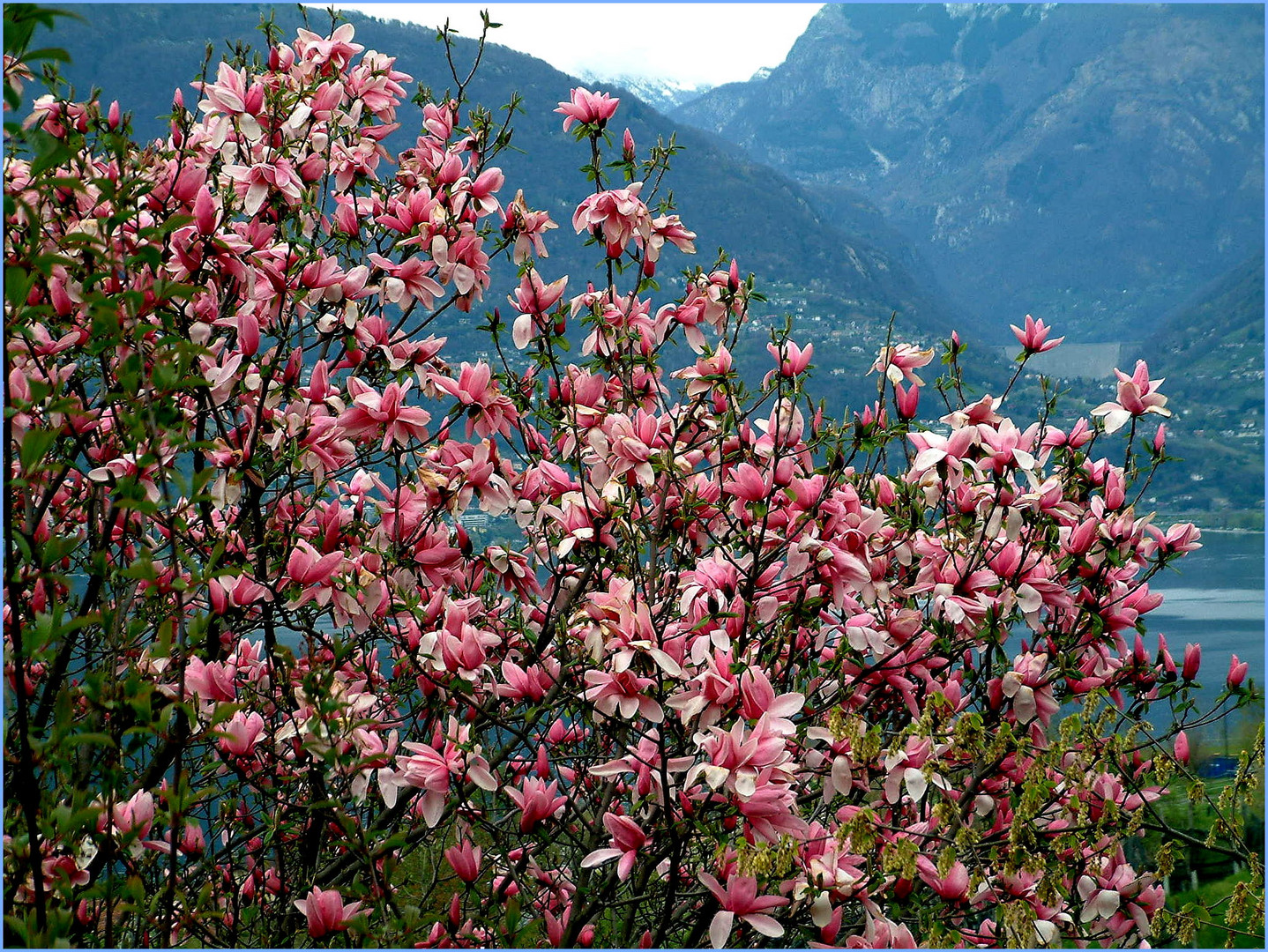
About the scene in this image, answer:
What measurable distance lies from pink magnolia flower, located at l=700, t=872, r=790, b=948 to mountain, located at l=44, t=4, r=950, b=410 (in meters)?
46.0

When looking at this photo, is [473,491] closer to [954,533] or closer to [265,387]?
[265,387]

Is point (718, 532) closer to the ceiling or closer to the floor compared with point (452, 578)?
closer to the ceiling

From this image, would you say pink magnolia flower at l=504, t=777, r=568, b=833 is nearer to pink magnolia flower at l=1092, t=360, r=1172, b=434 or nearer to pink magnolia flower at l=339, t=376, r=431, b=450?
pink magnolia flower at l=339, t=376, r=431, b=450

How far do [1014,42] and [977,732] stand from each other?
93.9 m

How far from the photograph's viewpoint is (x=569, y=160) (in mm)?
51156

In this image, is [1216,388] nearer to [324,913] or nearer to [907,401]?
[907,401]

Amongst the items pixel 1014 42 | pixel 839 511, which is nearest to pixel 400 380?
pixel 839 511

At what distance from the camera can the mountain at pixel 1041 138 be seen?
7194 centimetres

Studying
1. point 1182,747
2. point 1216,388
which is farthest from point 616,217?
point 1216,388

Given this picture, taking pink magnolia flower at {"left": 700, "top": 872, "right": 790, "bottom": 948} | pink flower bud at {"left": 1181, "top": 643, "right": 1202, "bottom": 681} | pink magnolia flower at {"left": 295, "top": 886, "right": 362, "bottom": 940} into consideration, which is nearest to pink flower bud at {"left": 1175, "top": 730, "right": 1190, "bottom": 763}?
pink flower bud at {"left": 1181, "top": 643, "right": 1202, "bottom": 681}

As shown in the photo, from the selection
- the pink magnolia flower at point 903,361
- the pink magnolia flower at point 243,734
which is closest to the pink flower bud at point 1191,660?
the pink magnolia flower at point 903,361

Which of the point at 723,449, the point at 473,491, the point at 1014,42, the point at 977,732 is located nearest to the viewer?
the point at 977,732

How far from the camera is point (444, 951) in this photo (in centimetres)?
189

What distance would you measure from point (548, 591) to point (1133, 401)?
4.69 ft
